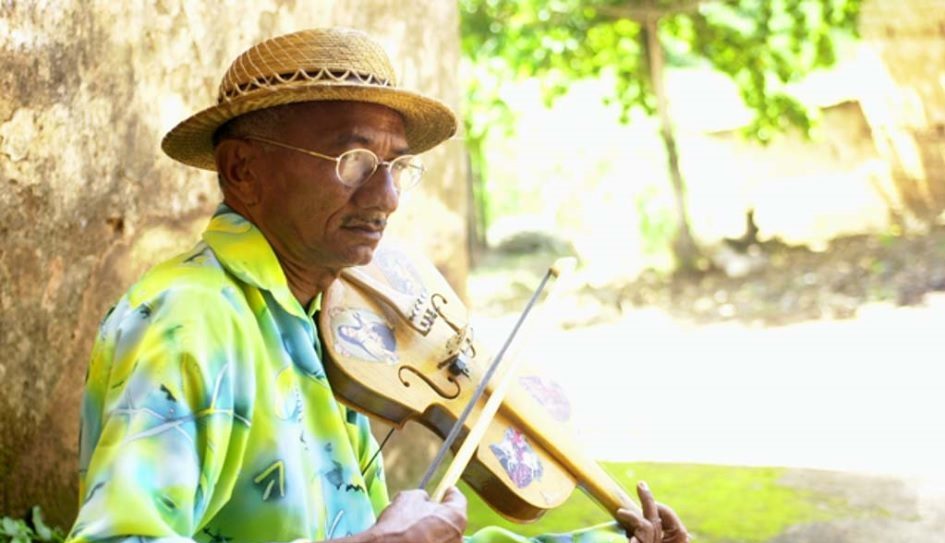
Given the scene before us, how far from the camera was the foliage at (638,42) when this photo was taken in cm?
1035

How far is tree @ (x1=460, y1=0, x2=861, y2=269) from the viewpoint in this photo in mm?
10352

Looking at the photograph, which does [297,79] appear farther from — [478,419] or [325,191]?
[478,419]

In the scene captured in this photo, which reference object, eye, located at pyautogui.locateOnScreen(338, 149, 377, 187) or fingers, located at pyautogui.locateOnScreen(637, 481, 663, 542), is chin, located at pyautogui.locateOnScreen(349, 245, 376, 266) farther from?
fingers, located at pyautogui.locateOnScreen(637, 481, 663, 542)

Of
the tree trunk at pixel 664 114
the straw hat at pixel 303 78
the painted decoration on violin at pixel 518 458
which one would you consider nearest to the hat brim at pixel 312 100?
the straw hat at pixel 303 78

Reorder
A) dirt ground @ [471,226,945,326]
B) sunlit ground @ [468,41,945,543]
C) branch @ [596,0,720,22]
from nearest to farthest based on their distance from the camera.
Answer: sunlit ground @ [468,41,945,543]
dirt ground @ [471,226,945,326]
branch @ [596,0,720,22]

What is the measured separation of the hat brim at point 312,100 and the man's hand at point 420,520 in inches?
26.1

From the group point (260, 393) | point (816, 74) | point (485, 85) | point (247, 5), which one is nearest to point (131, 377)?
point (260, 393)

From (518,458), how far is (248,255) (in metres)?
0.72

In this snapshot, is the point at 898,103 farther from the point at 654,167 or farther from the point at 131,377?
the point at 131,377

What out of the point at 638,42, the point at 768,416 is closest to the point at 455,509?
the point at 768,416

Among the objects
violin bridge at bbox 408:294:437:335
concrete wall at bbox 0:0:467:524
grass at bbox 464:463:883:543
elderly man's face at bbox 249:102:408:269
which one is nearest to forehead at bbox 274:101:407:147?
elderly man's face at bbox 249:102:408:269

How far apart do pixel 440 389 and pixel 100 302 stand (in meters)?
1.21

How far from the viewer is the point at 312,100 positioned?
201cm

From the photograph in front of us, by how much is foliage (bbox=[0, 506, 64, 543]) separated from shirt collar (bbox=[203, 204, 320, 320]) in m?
1.16
